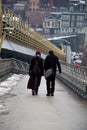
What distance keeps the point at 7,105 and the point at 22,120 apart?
245 cm

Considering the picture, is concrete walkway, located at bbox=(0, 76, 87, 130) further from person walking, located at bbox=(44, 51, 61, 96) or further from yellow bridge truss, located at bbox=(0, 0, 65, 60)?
yellow bridge truss, located at bbox=(0, 0, 65, 60)

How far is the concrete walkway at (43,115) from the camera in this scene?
9500mm

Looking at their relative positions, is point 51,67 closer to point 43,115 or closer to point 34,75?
point 34,75

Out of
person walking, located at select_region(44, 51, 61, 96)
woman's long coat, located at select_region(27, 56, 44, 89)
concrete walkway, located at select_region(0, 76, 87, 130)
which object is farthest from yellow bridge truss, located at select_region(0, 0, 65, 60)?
concrete walkway, located at select_region(0, 76, 87, 130)

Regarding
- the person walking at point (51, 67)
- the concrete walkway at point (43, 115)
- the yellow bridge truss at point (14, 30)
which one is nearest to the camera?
the concrete walkway at point (43, 115)

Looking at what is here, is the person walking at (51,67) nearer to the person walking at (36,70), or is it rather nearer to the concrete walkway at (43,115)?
the person walking at (36,70)

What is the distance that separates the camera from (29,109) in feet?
39.4

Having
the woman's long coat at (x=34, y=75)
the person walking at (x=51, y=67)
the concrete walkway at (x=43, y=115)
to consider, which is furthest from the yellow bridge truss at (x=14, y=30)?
the concrete walkway at (x=43, y=115)

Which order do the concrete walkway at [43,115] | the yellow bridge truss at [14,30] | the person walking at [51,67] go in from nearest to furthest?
the concrete walkway at [43,115]
the person walking at [51,67]
the yellow bridge truss at [14,30]

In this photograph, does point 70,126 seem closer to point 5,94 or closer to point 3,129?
point 3,129

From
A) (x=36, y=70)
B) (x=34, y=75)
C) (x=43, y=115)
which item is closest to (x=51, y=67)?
(x=36, y=70)

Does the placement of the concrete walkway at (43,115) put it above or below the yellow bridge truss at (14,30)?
above

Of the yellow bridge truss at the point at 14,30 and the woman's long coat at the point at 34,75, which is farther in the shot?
the yellow bridge truss at the point at 14,30

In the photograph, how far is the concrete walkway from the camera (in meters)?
9.50
